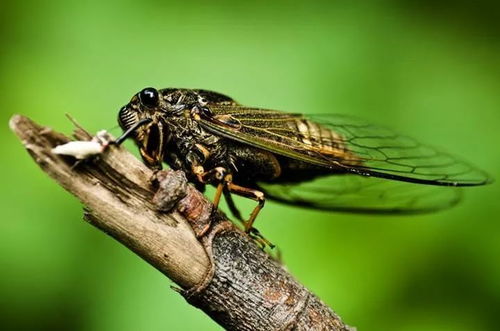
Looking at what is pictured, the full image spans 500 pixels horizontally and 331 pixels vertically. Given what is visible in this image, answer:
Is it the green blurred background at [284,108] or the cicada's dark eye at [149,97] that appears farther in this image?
the green blurred background at [284,108]

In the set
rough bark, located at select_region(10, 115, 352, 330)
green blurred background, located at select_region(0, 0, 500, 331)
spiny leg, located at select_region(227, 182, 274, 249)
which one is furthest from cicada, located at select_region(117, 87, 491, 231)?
green blurred background, located at select_region(0, 0, 500, 331)

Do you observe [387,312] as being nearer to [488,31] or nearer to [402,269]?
[402,269]

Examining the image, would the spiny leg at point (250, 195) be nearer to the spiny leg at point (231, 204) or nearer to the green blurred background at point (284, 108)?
the spiny leg at point (231, 204)

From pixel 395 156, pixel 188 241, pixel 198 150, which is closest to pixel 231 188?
pixel 198 150

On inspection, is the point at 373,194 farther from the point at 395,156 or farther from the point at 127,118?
the point at 127,118

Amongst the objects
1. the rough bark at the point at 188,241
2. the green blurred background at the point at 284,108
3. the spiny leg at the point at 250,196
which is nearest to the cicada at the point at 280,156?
the spiny leg at the point at 250,196

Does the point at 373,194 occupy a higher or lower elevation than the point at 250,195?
higher
